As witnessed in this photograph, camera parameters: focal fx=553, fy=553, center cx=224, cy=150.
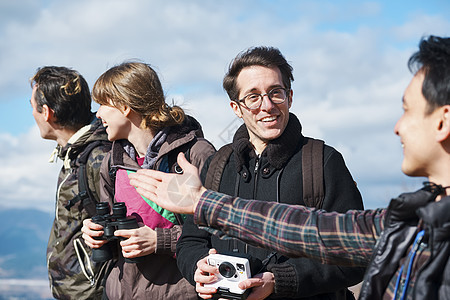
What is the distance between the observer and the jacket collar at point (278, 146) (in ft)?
11.0

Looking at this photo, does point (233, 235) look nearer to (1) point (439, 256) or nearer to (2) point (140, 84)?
(1) point (439, 256)

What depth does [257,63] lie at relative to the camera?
12.0 ft

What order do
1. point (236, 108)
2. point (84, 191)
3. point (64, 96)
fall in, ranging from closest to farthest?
1. point (236, 108)
2. point (84, 191)
3. point (64, 96)

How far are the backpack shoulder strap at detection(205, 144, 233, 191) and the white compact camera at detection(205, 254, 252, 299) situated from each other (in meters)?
0.55

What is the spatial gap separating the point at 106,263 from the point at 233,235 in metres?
2.27

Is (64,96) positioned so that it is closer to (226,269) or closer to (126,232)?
(126,232)

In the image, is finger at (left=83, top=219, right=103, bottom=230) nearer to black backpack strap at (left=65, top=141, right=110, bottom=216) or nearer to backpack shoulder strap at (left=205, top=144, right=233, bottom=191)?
black backpack strap at (left=65, top=141, right=110, bottom=216)

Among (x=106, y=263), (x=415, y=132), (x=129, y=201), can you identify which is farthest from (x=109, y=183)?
(x=415, y=132)

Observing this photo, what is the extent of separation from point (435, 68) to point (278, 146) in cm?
131

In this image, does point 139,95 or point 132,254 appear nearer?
point 132,254

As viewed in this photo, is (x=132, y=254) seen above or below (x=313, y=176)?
below

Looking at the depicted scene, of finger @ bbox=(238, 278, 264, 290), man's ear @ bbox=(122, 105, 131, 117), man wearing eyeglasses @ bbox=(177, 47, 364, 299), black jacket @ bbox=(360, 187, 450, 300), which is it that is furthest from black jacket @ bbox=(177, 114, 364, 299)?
man's ear @ bbox=(122, 105, 131, 117)

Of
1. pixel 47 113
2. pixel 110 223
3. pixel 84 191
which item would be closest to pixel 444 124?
pixel 110 223

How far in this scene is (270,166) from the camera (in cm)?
340
